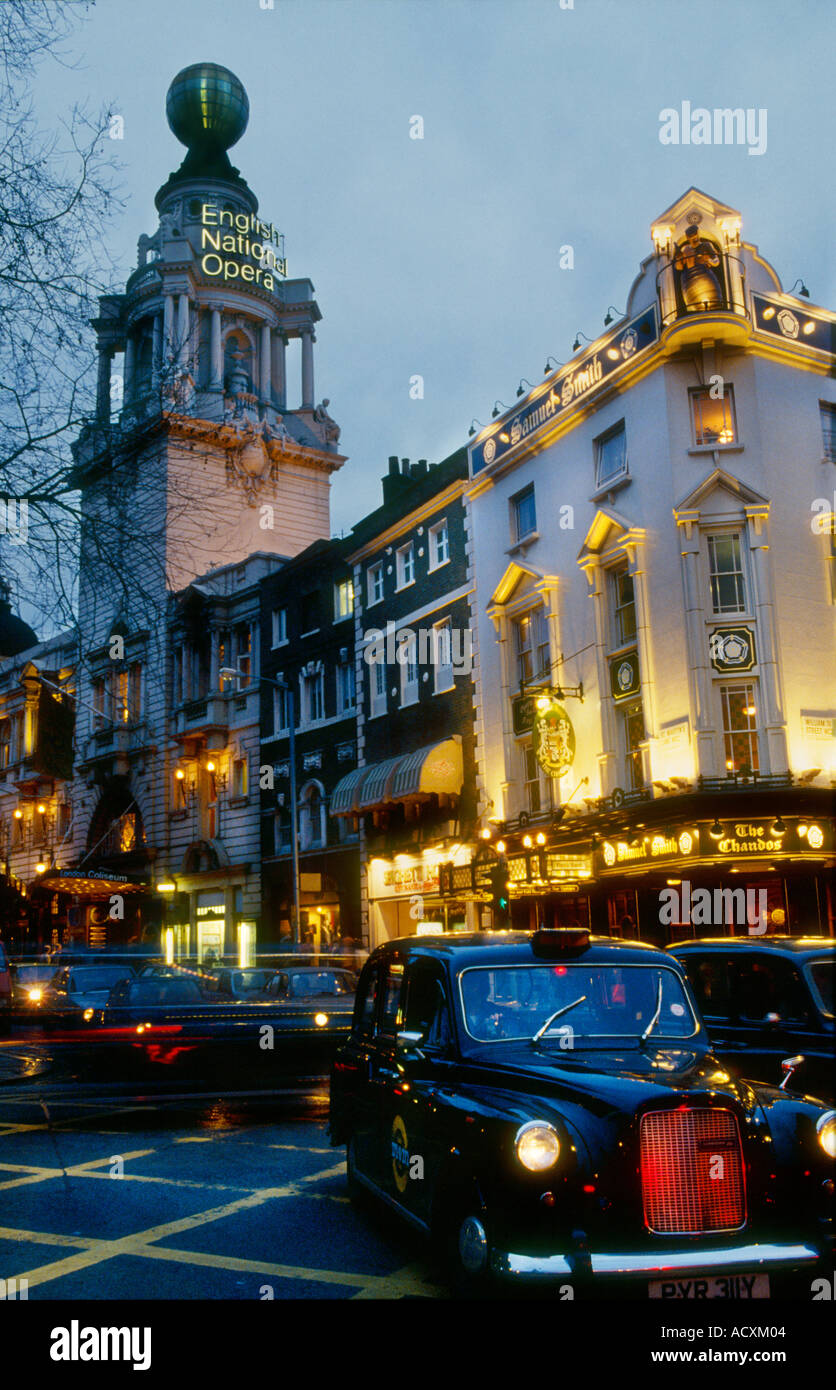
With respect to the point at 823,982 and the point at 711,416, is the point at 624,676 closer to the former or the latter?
the point at 711,416

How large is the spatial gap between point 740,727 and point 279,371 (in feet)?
133

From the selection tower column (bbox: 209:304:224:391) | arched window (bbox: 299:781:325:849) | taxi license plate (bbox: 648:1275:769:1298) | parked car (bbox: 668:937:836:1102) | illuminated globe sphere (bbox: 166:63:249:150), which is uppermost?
illuminated globe sphere (bbox: 166:63:249:150)

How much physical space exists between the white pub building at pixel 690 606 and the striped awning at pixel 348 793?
21.8ft

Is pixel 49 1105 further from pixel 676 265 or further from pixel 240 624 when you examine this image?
pixel 240 624

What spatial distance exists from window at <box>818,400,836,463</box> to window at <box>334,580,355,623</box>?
16.1 meters

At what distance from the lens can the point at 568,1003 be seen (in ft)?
20.6

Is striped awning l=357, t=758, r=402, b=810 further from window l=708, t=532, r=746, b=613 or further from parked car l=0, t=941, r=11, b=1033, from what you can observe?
window l=708, t=532, r=746, b=613

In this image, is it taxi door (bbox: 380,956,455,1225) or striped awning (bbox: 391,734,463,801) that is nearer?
taxi door (bbox: 380,956,455,1225)

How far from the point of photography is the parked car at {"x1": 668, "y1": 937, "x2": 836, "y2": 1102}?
7805 mm

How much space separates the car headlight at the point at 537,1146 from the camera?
16.1 ft

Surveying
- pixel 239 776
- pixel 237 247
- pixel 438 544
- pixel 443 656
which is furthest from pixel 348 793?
pixel 237 247

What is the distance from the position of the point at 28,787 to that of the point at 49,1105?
1751 inches

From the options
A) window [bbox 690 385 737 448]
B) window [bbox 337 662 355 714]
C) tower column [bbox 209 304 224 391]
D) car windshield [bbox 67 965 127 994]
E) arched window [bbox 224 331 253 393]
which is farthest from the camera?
arched window [bbox 224 331 253 393]

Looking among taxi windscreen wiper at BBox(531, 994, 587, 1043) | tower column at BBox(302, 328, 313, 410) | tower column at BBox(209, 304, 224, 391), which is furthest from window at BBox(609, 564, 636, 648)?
tower column at BBox(302, 328, 313, 410)
